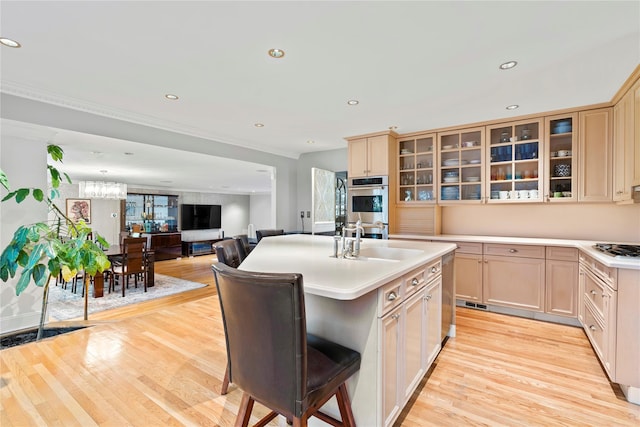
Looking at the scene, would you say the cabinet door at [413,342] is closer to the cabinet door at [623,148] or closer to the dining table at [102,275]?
the cabinet door at [623,148]

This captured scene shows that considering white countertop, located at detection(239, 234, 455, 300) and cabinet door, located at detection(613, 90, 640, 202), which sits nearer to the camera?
white countertop, located at detection(239, 234, 455, 300)

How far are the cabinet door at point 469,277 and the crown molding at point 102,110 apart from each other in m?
3.74

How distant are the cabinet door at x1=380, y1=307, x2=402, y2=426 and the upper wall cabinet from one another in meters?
3.09

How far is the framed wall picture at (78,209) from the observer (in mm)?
8266

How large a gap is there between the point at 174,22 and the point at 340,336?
2069 mm

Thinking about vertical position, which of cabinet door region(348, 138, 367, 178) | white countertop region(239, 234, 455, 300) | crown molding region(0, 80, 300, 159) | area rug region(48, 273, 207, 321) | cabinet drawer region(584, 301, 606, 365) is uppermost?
crown molding region(0, 80, 300, 159)

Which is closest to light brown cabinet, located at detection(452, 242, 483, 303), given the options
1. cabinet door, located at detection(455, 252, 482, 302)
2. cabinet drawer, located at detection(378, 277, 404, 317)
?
cabinet door, located at detection(455, 252, 482, 302)

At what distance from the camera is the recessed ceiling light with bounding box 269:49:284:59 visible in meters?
2.12

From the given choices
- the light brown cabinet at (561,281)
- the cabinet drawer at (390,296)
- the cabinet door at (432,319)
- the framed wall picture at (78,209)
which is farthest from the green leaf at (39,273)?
the framed wall picture at (78,209)

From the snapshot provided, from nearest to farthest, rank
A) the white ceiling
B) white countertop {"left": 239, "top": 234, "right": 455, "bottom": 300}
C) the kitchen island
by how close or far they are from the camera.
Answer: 1. white countertop {"left": 239, "top": 234, "right": 455, "bottom": 300}
2. the kitchen island
3. the white ceiling

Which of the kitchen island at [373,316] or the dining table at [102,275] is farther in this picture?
the dining table at [102,275]

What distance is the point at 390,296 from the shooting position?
1.51 metres

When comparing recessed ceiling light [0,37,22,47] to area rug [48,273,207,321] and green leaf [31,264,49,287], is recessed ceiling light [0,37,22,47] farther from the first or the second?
area rug [48,273,207,321]

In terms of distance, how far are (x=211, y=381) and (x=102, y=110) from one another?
3.02 metres
